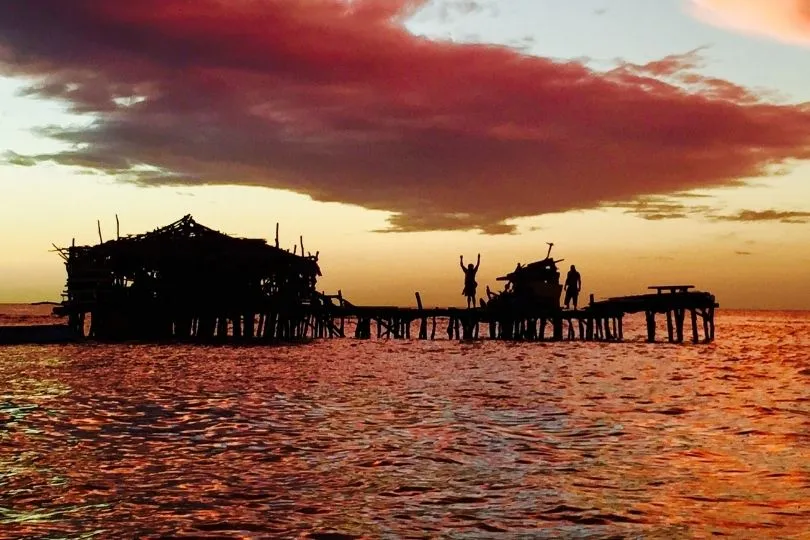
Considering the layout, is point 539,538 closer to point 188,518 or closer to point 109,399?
point 188,518

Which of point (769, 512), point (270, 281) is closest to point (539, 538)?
point (769, 512)

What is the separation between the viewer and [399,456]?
12.7 metres

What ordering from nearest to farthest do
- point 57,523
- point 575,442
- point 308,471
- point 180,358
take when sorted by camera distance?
point 57,523 → point 308,471 → point 575,442 → point 180,358

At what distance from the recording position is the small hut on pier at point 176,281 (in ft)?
146

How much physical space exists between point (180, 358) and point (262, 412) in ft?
54.4

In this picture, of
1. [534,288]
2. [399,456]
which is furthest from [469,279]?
[399,456]

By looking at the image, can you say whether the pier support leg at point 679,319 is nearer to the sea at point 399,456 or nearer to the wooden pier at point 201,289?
the wooden pier at point 201,289

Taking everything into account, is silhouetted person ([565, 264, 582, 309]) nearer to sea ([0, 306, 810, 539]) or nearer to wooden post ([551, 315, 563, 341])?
wooden post ([551, 315, 563, 341])

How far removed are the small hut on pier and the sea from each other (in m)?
18.3

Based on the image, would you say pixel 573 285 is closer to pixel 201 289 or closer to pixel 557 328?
pixel 557 328

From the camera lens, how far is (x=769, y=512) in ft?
30.9

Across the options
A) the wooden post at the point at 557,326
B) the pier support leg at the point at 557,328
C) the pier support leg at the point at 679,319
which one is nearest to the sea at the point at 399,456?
the pier support leg at the point at 679,319

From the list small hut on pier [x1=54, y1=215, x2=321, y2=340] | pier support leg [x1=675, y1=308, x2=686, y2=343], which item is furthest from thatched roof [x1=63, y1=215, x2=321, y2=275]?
pier support leg [x1=675, y1=308, x2=686, y2=343]

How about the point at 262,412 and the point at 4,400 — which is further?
the point at 4,400
